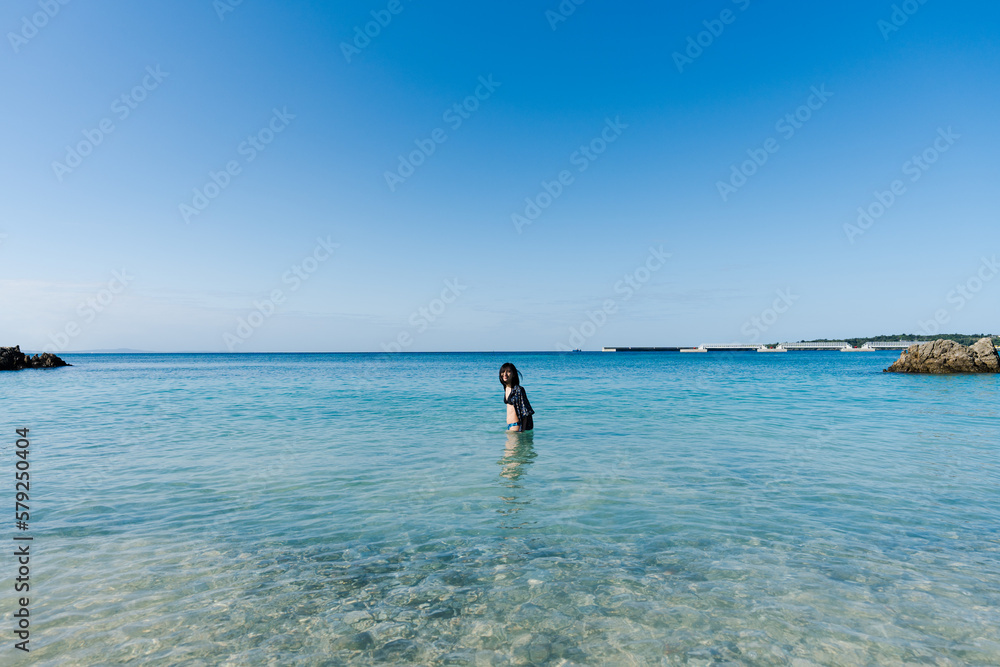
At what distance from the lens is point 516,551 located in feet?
21.1

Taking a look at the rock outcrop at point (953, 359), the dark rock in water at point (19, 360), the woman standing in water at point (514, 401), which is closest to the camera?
the woman standing in water at point (514, 401)

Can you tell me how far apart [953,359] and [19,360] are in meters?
113

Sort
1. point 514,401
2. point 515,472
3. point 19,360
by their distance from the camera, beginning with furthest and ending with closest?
point 19,360, point 514,401, point 515,472

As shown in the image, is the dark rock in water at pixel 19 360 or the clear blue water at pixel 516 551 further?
the dark rock in water at pixel 19 360

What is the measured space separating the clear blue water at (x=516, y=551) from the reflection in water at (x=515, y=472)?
0.09 meters

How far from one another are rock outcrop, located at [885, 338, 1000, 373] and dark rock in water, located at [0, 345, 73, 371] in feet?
351

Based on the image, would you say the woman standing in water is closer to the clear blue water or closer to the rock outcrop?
the clear blue water

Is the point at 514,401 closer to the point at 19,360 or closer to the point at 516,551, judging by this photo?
the point at 516,551

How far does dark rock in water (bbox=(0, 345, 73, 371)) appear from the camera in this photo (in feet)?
220

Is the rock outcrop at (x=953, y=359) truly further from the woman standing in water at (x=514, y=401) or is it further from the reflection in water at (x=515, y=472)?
the woman standing in water at (x=514, y=401)

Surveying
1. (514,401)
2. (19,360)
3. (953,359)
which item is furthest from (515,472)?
(19,360)

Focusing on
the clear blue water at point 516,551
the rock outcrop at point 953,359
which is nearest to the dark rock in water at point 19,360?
the clear blue water at point 516,551

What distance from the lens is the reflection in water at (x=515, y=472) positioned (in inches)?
312

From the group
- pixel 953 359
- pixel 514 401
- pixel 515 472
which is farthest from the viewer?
pixel 953 359
